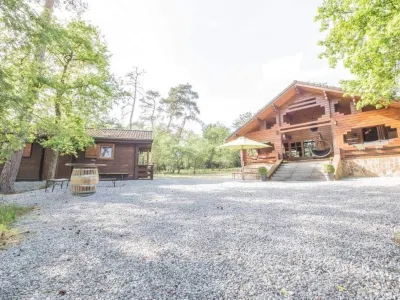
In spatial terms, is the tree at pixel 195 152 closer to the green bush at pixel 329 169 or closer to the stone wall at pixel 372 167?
the stone wall at pixel 372 167

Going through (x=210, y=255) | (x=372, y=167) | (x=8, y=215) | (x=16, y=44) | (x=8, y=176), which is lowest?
(x=210, y=255)

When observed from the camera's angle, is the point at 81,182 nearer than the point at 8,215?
No

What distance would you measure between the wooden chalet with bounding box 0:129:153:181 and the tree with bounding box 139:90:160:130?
53.6ft

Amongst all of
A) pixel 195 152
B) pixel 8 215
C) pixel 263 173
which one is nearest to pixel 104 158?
pixel 8 215

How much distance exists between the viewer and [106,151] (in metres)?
14.1

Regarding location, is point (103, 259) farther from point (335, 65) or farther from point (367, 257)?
point (335, 65)

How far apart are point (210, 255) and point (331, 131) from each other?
43.8 feet

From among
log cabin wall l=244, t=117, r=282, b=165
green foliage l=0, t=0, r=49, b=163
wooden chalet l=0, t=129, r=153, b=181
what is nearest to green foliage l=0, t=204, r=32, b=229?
green foliage l=0, t=0, r=49, b=163

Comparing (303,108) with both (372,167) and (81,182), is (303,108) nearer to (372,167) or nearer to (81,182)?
(372,167)

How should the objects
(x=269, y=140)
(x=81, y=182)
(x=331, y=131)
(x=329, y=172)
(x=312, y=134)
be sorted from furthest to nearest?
(x=312, y=134) → (x=269, y=140) → (x=331, y=131) → (x=329, y=172) → (x=81, y=182)

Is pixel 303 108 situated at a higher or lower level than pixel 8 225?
higher

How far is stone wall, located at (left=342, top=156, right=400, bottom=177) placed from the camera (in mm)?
10164

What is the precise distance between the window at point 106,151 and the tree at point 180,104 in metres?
16.7

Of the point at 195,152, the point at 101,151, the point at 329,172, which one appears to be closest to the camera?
the point at 329,172
